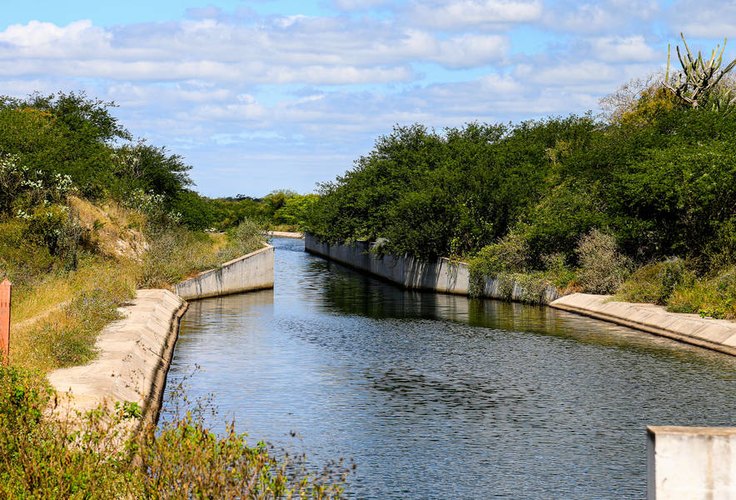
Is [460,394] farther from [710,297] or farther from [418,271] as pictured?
[418,271]

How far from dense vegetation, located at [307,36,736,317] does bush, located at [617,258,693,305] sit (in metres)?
0.07

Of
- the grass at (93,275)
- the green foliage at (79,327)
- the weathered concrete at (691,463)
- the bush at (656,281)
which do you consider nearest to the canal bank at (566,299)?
the bush at (656,281)

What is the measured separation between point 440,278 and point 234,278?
1301 centimetres

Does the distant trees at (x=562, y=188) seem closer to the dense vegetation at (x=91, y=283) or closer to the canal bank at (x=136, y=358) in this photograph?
the dense vegetation at (x=91, y=283)

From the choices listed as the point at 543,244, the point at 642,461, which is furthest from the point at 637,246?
the point at 642,461

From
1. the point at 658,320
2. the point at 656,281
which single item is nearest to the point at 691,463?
the point at 658,320

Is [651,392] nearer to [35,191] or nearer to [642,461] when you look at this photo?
[642,461]

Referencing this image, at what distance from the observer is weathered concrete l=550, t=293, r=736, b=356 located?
34.2 meters

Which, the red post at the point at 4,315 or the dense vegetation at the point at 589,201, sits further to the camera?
the dense vegetation at the point at 589,201

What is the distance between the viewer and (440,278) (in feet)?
207

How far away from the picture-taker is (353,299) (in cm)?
5800

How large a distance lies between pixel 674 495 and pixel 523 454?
809cm

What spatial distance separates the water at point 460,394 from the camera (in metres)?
17.5

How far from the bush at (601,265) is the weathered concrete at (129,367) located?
21.1 metres
